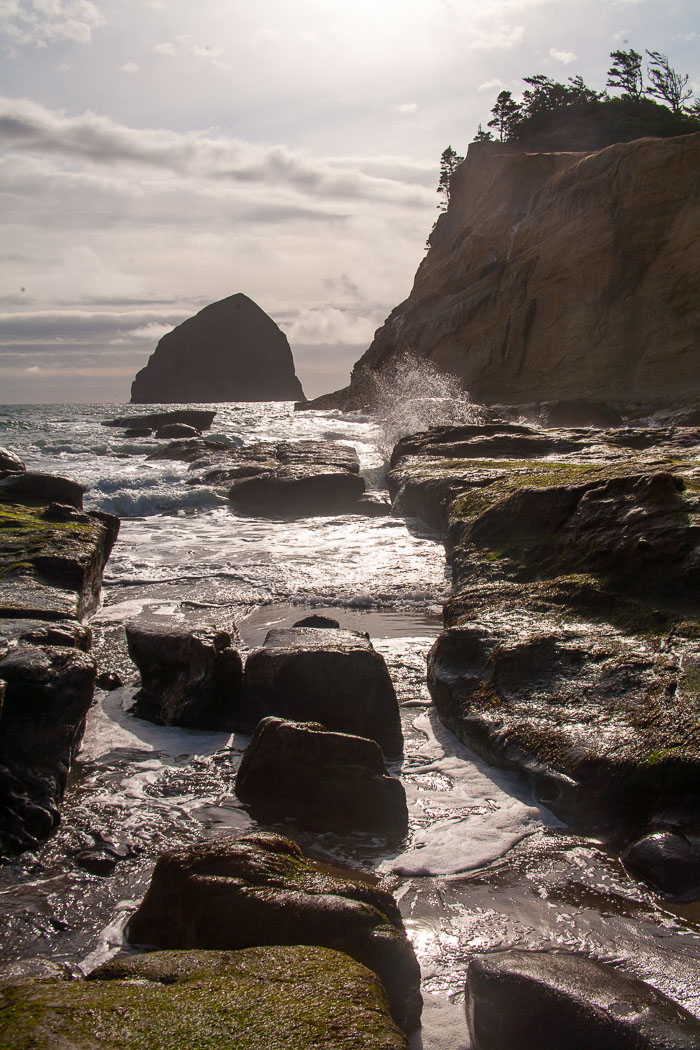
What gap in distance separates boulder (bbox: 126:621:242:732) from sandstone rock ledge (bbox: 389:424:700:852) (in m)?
1.22

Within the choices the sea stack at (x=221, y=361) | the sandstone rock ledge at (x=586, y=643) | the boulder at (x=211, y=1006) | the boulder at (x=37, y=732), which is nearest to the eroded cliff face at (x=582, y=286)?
the sandstone rock ledge at (x=586, y=643)

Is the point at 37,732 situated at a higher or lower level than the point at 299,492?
lower

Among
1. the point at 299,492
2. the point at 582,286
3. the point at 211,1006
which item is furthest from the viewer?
the point at 582,286

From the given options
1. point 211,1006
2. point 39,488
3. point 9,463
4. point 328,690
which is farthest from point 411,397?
point 211,1006

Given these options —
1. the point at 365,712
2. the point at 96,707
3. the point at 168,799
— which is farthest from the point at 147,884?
the point at 96,707

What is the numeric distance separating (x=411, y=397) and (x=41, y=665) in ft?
94.4

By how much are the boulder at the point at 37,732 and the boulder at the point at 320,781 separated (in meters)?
→ 0.83

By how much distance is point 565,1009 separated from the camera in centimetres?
201

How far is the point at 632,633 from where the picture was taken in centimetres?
426

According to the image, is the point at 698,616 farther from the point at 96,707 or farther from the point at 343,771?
the point at 96,707

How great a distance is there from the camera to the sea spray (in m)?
21.5

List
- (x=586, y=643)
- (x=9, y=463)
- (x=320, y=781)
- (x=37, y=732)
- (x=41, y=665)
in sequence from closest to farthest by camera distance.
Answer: (x=320, y=781), (x=37, y=732), (x=41, y=665), (x=586, y=643), (x=9, y=463)

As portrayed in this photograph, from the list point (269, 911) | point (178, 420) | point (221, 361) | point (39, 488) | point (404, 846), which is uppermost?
point (221, 361)

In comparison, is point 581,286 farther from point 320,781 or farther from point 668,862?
point 668,862
